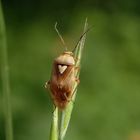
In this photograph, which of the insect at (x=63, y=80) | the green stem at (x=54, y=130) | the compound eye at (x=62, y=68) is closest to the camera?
the green stem at (x=54, y=130)

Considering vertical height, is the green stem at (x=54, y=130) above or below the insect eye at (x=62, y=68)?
below

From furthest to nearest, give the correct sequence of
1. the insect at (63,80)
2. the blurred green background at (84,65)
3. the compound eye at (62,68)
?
the blurred green background at (84,65) < the compound eye at (62,68) < the insect at (63,80)

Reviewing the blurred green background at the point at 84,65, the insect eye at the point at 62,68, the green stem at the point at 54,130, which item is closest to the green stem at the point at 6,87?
the green stem at the point at 54,130

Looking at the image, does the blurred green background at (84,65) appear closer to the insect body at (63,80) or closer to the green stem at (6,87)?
the insect body at (63,80)

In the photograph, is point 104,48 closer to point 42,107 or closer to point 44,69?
point 44,69

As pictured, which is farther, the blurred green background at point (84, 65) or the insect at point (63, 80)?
the blurred green background at point (84, 65)

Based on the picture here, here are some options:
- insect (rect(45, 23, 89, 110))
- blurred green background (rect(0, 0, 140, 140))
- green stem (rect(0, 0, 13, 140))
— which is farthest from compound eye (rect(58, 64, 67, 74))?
blurred green background (rect(0, 0, 140, 140))

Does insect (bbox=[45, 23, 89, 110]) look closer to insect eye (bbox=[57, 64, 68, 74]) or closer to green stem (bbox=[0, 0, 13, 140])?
insect eye (bbox=[57, 64, 68, 74])

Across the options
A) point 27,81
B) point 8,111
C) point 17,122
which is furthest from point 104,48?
point 8,111
